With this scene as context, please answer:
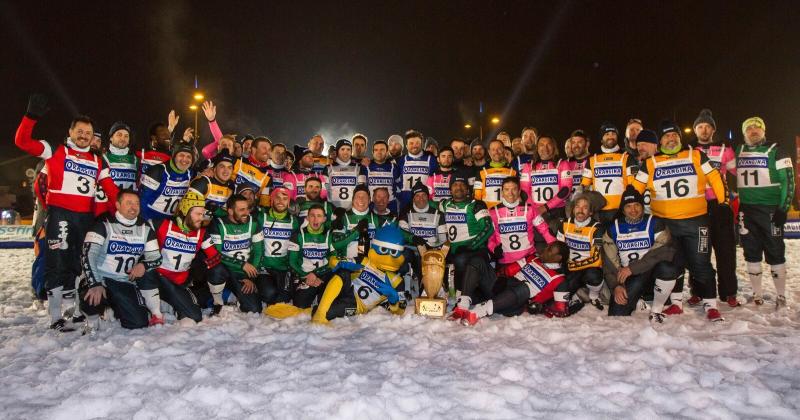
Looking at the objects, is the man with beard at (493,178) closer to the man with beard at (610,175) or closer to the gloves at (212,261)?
the man with beard at (610,175)

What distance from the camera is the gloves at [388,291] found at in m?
6.33

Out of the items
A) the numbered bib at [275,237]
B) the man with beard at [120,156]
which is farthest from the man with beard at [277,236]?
the man with beard at [120,156]

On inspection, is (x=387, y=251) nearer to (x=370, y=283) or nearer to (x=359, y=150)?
(x=370, y=283)

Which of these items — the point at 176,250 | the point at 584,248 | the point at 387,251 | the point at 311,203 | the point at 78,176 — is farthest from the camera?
the point at 311,203

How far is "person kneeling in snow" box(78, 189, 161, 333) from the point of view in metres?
5.55

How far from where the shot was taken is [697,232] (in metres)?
6.24

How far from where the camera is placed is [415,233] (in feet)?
24.0

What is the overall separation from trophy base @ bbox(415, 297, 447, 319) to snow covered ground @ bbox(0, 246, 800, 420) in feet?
0.86

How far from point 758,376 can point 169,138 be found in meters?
8.21

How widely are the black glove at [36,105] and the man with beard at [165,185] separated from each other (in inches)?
57.1

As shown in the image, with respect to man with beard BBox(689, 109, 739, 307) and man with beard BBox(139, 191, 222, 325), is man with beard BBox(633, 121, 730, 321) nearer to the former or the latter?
man with beard BBox(689, 109, 739, 307)

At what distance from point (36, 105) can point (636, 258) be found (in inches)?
310

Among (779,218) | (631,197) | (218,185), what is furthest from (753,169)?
(218,185)

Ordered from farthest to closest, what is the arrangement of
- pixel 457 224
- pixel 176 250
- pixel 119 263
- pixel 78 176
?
pixel 457 224 → pixel 176 250 → pixel 78 176 → pixel 119 263
